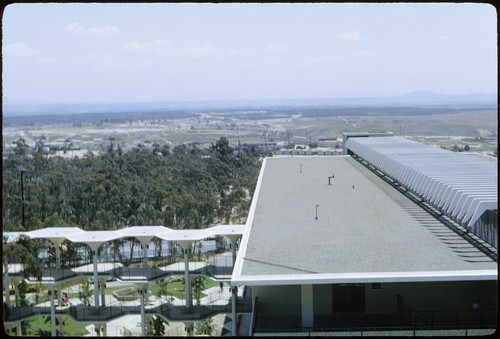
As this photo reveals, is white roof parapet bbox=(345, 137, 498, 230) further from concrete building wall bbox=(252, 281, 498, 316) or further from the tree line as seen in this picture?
the tree line

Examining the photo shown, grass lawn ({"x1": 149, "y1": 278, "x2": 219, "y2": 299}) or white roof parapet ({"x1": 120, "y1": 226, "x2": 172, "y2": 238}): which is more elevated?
white roof parapet ({"x1": 120, "y1": 226, "x2": 172, "y2": 238})

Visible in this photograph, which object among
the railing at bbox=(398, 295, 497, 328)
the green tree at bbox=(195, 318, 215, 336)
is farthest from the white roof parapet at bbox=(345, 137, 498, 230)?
the green tree at bbox=(195, 318, 215, 336)

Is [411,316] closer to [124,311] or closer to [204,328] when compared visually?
[124,311]

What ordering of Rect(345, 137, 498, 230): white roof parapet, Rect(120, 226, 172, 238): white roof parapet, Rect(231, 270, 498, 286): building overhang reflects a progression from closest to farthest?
1. Rect(231, 270, 498, 286): building overhang
2. Rect(345, 137, 498, 230): white roof parapet
3. Rect(120, 226, 172, 238): white roof parapet

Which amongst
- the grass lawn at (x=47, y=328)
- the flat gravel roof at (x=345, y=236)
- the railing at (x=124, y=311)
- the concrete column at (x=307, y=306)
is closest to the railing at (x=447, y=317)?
the flat gravel roof at (x=345, y=236)

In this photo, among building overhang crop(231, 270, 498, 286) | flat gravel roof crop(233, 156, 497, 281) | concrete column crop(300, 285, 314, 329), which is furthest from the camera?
flat gravel roof crop(233, 156, 497, 281)

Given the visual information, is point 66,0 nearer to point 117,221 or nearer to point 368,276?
point 368,276
